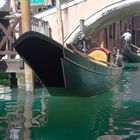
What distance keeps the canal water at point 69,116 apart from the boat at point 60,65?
0.64 feet

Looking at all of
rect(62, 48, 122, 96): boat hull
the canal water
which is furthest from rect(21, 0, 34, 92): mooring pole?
rect(62, 48, 122, 96): boat hull

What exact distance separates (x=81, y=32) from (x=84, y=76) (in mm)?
4521

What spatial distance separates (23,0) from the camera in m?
7.85

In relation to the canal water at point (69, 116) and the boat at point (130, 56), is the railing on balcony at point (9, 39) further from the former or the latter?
the boat at point (130, 56)

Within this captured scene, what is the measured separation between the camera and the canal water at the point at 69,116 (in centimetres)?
552

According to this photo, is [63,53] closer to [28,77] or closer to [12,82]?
[28,77]

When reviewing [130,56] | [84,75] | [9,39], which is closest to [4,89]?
[9,39]

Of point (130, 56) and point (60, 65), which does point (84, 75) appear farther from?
point (130, 56)

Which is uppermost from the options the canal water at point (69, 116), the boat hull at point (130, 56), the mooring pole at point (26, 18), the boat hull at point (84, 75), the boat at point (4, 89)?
the mooring pole at point (26, 18)

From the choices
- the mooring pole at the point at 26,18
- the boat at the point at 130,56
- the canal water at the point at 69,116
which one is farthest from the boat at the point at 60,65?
the boat at the point at 130,56

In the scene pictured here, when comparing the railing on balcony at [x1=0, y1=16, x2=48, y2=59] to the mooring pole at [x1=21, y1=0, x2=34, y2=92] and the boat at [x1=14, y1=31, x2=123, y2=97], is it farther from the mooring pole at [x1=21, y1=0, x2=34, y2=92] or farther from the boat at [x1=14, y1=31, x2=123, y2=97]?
the boat at [x1=14, y1=31, x2=123, y2=97]

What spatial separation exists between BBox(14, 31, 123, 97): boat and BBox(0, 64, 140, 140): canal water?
195 millimetres

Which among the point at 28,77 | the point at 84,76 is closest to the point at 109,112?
the point at 84,76

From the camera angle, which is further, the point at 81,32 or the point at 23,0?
the point at 81,32
